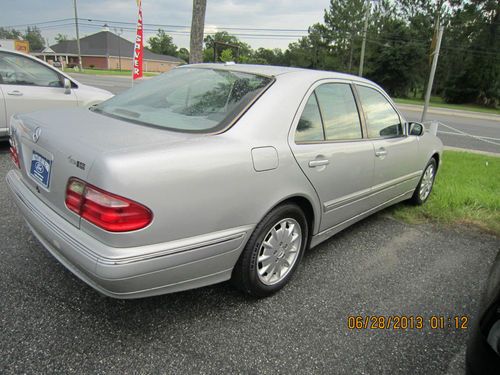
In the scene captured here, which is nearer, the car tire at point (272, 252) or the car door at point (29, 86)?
the car tire at point (272, 252)

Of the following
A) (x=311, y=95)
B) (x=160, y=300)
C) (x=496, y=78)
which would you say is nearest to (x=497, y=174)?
(x=311, y=95)

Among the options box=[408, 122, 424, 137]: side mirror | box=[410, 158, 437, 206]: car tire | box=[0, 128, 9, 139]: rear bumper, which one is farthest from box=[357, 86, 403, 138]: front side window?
box=[0, 128, 9, 139]: rear bumper

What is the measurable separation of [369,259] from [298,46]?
67.5m

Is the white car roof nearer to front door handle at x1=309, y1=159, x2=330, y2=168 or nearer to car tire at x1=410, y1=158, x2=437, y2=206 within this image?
front door handle at x1=309, y1=159, x2=330, y2=168

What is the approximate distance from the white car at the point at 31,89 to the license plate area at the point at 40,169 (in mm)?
3868

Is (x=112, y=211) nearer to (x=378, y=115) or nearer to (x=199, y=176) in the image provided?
(x=199, y=176)

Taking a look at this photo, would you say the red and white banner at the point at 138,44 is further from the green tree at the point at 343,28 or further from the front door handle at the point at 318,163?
the green tree at the point at 343,28

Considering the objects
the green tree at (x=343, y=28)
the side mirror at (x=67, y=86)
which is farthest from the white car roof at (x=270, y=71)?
the green tree at (x=343, y=28)

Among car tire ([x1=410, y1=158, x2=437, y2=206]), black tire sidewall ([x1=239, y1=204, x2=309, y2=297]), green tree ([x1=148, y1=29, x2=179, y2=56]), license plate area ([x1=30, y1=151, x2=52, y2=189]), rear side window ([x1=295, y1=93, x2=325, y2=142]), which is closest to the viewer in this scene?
license plate area ([x1=30, y1=151, x2=52, y2=189])

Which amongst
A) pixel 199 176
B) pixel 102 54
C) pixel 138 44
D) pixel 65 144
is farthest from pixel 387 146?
pixel 102 54

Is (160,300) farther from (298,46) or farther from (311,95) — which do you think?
(298,46)

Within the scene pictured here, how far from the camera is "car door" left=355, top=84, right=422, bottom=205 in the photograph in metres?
3.38

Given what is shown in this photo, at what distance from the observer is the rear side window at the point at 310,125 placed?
2.59 meters

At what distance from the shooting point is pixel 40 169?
2.24m
